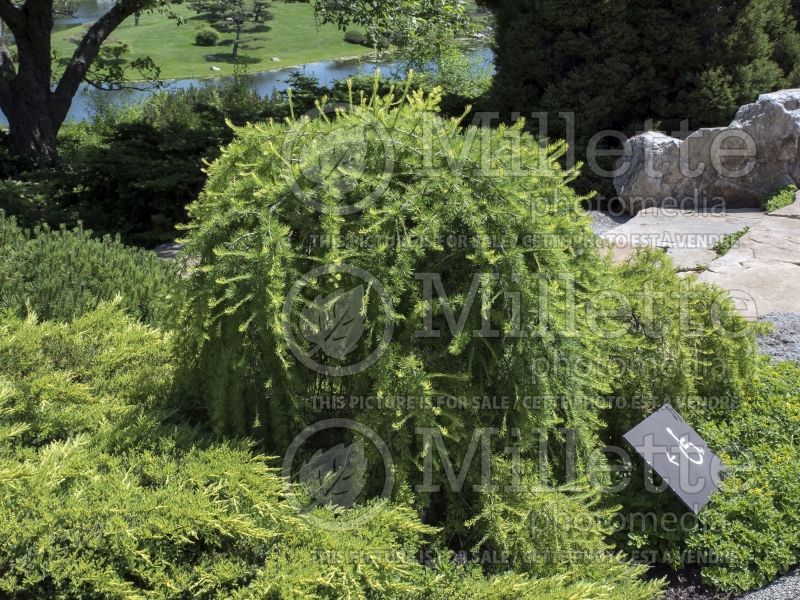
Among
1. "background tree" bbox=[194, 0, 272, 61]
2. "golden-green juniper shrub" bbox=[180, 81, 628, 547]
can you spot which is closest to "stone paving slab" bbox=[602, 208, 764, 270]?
"golden-green juniper shrub" bbox=[180, 81, 628, 547]

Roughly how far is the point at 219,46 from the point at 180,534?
41034 mm

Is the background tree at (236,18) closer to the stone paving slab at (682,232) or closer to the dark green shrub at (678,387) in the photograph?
the stone paving slab at (682,232)

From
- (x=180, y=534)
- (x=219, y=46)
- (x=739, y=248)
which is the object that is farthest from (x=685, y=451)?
(x=219, y=46)

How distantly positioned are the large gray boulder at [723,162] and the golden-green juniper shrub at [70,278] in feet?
17.7

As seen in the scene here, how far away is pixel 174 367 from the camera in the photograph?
382 centimetres

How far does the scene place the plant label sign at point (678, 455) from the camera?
130 inches

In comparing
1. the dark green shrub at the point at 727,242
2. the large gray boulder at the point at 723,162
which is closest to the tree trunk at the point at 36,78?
the large gray boulder at the point at 723,162

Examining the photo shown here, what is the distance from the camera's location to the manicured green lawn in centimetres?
3422

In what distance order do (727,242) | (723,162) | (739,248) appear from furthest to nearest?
(723,162)
(727,242)
(739,248)

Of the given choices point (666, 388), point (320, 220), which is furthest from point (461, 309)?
point (666, 388)

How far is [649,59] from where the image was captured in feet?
28.2

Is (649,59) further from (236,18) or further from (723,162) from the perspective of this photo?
(236,18)

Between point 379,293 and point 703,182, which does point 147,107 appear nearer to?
point 703,182

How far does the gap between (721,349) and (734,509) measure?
824 mm
